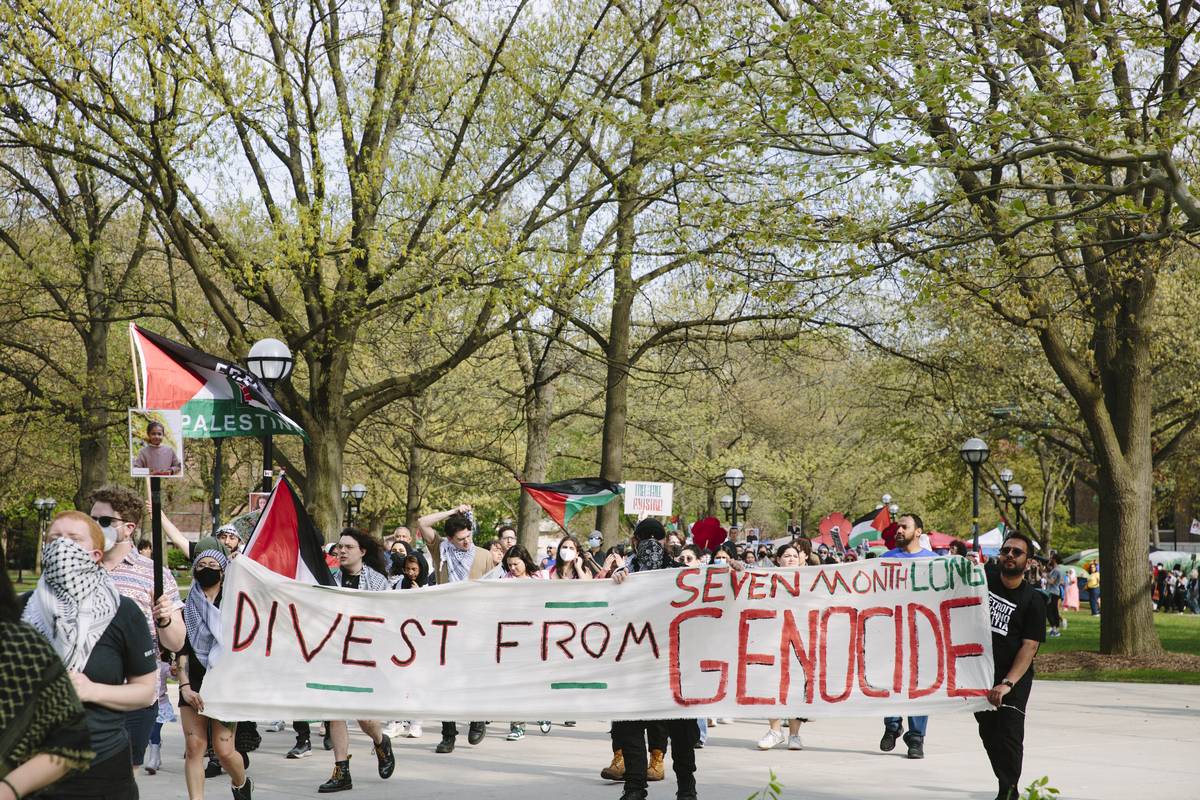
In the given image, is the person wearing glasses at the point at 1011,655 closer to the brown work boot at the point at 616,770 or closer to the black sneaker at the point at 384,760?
the brown work boot at the point at 616,770

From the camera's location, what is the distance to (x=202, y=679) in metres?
8.84

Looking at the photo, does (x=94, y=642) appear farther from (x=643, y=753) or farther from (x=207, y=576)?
(x=643, y=753)

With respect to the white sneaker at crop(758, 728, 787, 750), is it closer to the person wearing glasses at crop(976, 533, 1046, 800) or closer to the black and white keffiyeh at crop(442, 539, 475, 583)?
the black and white keffiyeh at crop(442, 539, 475, 583)

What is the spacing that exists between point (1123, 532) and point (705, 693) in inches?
541

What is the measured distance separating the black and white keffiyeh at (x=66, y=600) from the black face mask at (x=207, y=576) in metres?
4.21

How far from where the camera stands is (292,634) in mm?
8953

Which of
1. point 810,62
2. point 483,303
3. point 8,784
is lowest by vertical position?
point 8,784

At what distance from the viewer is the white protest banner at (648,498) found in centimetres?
2106

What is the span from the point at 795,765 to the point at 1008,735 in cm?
292

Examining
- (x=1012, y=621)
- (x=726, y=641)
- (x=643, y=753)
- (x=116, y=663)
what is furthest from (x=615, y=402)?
(x=116, y=663)

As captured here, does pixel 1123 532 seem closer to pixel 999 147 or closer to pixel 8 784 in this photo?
pixel 999 147

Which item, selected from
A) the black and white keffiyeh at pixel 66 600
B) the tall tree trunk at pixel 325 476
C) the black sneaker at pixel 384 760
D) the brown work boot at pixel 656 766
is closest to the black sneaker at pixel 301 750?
the black sneaker at pixel 384 760

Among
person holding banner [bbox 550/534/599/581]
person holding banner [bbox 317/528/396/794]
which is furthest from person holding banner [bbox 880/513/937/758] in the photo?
person holding banner [bbox 317/528/396/794]

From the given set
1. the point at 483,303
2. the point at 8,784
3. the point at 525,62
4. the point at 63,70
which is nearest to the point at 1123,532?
the point at 483,303
